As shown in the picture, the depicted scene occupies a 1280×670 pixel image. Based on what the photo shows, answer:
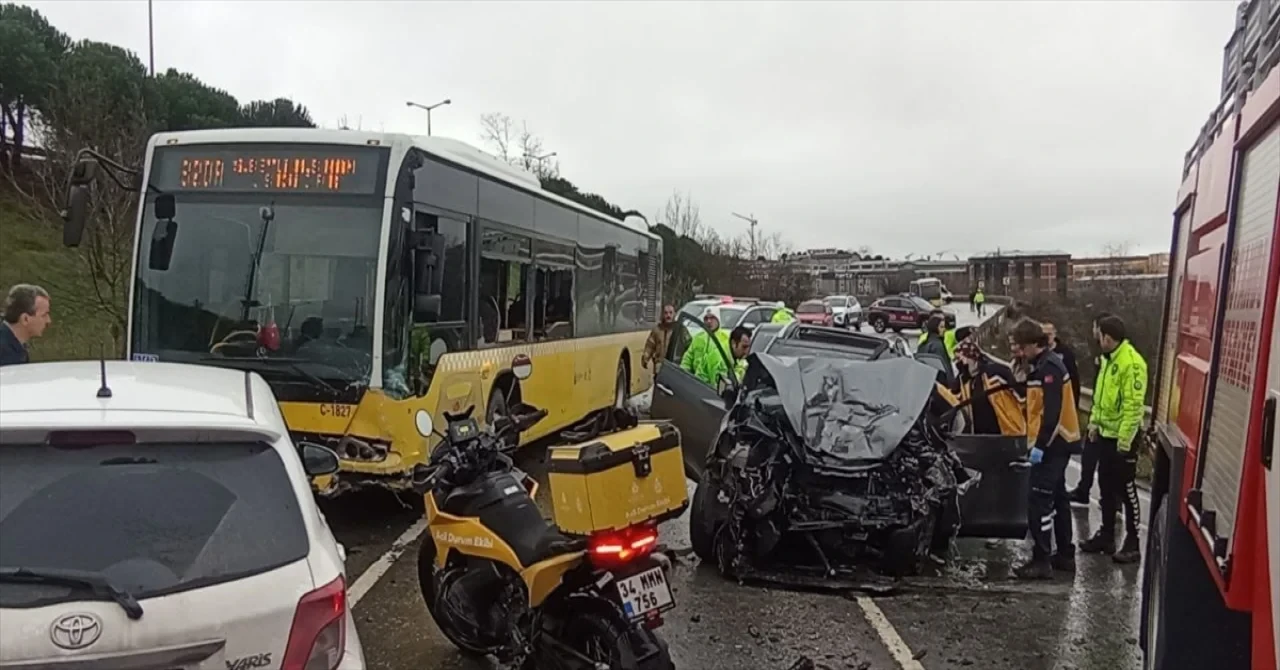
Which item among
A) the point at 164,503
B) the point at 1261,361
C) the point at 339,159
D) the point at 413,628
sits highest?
the point at 339,159

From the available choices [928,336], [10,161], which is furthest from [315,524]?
[10,161]

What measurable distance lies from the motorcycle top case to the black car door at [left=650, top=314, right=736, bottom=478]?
328 centimetres

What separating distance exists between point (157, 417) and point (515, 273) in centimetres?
789

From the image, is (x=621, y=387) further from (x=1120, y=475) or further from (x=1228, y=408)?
(x=1228, y=408)

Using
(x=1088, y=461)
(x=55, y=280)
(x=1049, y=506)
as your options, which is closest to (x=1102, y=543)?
(x=1088, y=461)

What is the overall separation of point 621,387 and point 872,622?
10292mm

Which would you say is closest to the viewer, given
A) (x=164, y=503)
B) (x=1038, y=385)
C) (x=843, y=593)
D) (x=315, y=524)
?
(x=164, y=503)

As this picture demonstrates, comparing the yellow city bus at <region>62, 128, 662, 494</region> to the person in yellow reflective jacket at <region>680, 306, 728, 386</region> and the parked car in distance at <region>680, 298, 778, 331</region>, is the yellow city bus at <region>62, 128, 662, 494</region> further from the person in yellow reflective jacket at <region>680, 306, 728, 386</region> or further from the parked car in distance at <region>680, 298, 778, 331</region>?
the parked car in distance at <region>680, 298, 778, 331</region>

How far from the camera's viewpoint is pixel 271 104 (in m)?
27.4

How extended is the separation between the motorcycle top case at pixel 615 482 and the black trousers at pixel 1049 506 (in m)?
3.76

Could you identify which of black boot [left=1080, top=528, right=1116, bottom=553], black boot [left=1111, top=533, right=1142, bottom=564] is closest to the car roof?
black boot [left=1111, top=533, right=1142, bottom=564]

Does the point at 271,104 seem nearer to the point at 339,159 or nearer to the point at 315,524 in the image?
the point at 339,159

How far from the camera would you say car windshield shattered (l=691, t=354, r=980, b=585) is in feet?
23.2

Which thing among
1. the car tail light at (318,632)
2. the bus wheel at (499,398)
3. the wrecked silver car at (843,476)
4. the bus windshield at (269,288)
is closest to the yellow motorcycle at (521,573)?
the car tail light at (318,632)
